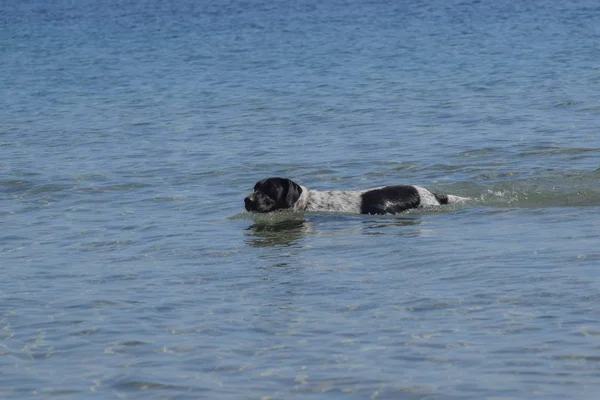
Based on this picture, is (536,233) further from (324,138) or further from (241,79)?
(241,79)

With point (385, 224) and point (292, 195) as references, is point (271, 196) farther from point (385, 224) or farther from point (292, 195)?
point (385, 224)

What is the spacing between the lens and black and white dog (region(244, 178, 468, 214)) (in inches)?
476

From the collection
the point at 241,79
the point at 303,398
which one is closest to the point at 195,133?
the point at 241,79

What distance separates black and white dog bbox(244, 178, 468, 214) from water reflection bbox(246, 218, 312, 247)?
0.16 meters

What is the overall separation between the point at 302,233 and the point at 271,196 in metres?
0.64

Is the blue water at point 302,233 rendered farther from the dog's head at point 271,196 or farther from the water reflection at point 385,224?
the dog's head at point 271,196

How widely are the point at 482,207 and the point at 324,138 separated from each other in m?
5.40

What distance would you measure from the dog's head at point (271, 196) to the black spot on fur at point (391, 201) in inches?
30.1

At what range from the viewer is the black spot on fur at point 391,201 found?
12141 mm

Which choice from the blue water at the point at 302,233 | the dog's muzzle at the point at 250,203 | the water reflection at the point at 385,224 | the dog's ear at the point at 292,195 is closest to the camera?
the blue water at the point at 302,233

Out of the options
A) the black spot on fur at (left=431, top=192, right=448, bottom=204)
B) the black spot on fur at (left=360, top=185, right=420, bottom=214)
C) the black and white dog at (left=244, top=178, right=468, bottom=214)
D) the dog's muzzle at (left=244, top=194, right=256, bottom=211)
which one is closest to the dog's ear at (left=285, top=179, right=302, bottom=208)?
the black and white dog at (left=244, top=178, right=468, bottom=214)

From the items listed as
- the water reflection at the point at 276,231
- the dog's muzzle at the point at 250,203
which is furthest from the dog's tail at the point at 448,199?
the dog's muzzle at the point at 250,203

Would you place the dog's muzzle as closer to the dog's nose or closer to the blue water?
the dog's nose

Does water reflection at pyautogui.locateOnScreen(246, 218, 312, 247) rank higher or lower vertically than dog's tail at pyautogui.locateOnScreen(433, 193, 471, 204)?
lower
